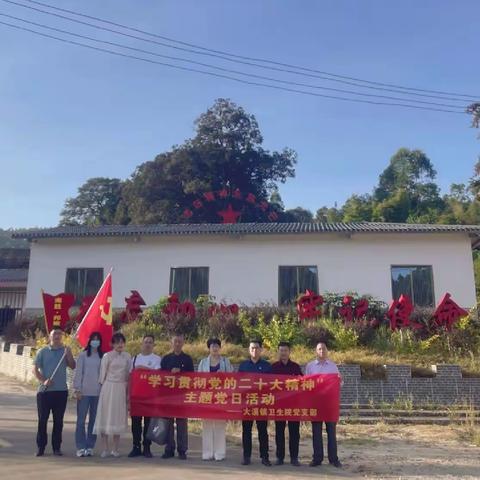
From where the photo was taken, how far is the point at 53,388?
5832 millimetres

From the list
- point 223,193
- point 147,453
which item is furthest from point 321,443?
point 223,193

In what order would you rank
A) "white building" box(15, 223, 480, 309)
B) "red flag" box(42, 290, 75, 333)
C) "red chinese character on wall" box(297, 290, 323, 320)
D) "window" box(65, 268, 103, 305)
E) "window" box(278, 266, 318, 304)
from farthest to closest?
"window" box(65, 268, 103, 305) < "window" box(278, 266, 318, 304) < "white building" box(15, 223, 480, 309) < "red chinese character on wall" box(297, 290, 323, 320) < "red flag" box(42, 290, 75, 333)

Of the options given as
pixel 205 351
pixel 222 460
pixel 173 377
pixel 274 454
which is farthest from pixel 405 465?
pixel 205 351

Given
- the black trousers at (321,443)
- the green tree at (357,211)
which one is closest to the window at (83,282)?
the black trousers at (321,443)

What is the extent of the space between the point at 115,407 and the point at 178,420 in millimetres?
772

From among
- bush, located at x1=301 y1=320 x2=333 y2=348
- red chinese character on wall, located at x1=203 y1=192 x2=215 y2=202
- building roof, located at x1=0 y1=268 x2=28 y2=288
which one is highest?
red chinese character on wall, located at x1=203 y1=192 x2=215 y2=202

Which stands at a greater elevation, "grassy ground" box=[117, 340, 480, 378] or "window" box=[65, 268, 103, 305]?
"window" box=[65, 268, 103, 305]

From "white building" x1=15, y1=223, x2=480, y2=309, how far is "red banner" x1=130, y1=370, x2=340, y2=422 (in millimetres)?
9418

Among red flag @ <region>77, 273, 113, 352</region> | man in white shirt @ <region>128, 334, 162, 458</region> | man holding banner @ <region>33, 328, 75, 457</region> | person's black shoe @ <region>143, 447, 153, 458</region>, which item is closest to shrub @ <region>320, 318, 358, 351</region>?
man in white shirt @ <region>128, 334, 162, 458</region>

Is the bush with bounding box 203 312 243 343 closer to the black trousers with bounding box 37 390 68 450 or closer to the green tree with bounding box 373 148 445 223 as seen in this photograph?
the black trousers with bounding box 37 390 68 450

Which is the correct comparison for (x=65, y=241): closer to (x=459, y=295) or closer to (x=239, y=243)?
(x=239, y=243)

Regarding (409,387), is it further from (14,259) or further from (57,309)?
(14,259)

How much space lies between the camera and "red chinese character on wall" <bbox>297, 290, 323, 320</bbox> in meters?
13.3

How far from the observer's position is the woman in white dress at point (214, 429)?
586 cm
